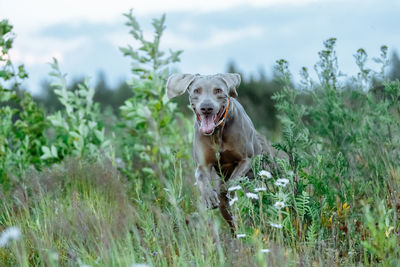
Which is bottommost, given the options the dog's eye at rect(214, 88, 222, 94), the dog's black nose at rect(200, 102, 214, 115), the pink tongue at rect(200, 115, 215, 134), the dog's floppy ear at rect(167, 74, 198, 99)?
the pink tongue at rect(200, 115, 215, 134)

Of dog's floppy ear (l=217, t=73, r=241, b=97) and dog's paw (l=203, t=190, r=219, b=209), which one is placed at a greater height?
dog's floppy ear (l=217, t=73, r=241, b=97)

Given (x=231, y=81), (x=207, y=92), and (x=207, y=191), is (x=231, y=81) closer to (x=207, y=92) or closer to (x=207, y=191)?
(x=207, y=92)

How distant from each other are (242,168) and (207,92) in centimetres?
67

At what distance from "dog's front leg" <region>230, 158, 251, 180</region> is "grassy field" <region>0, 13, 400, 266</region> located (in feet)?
0.50

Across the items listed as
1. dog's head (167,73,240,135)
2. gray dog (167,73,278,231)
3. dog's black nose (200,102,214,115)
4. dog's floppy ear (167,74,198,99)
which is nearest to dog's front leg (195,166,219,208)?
gray dog (167,73,278,231)

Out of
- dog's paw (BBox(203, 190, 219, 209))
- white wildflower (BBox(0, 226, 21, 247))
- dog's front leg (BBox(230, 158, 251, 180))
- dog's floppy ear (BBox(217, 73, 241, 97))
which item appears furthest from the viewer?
dog's floppy ear (BBox(217, 73, 241, 97))

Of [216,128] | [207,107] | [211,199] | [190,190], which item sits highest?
[207,107]

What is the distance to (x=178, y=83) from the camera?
432 cm

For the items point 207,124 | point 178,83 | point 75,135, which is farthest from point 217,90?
point 75,135

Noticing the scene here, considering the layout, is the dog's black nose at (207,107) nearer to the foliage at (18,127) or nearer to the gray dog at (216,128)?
the gray dog at (216,128)

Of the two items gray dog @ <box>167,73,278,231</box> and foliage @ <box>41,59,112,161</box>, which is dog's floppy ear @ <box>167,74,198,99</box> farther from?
foliage @ <box>41,59,112,161</box>

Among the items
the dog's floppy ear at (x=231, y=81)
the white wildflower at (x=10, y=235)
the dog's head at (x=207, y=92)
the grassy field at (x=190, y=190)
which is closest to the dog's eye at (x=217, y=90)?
the dog's head at (x=207, y=92)

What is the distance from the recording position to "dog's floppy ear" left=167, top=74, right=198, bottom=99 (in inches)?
168

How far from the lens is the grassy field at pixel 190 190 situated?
312cm
